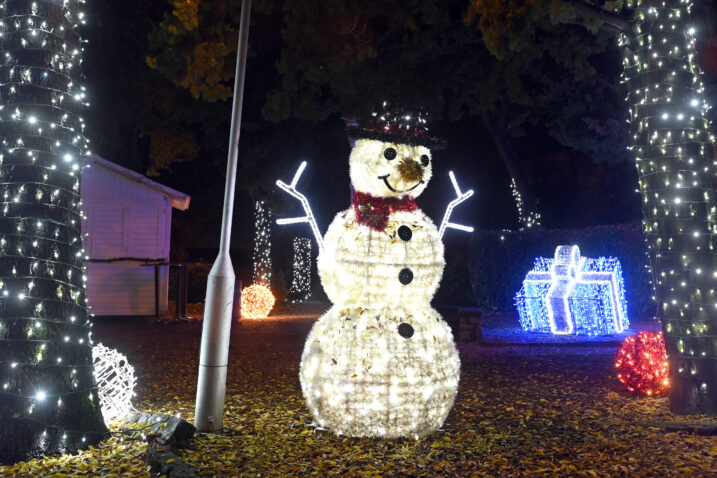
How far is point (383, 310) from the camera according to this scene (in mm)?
5609

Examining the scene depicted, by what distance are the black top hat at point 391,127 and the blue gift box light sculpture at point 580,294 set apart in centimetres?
817

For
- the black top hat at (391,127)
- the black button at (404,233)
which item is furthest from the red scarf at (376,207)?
the black top hat at (391,127)

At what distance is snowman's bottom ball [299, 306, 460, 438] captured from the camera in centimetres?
539

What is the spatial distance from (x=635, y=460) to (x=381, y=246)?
9.56ft

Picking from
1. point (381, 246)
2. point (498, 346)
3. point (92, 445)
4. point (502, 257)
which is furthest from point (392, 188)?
point (502, 257)

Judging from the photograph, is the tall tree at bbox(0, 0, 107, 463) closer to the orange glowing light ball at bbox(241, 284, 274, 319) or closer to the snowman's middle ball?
the snowman's middle ball

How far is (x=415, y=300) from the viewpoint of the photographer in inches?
225

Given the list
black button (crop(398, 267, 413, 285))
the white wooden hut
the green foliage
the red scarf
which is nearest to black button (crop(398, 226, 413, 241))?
the red scarf

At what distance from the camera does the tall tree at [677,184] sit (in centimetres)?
667

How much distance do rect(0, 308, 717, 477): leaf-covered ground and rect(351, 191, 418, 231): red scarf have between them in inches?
81.6

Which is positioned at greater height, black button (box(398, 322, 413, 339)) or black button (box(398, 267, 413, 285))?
black button (box(398, 267, 413, 285))

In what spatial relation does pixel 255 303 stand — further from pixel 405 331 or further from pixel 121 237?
pixel 405 331

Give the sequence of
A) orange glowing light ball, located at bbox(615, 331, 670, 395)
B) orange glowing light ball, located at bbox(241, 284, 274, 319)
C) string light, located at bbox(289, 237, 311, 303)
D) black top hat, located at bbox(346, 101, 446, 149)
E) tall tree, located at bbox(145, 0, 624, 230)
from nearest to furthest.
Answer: black top hat, located at bbox(346, 101, 446, 149) < orange glowing light ball, located at bbox(615, 331, 670, 395) < tall tree, located at bbox(145, 0, 624, 230) < orange glowing light ball, located at bbox(241, 284, 274, 319) < string light, located at bbox(289, 237, 311, 303)

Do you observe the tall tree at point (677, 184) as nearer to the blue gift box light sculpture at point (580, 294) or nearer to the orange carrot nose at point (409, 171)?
the orange carrot nose at point (409, 171)
